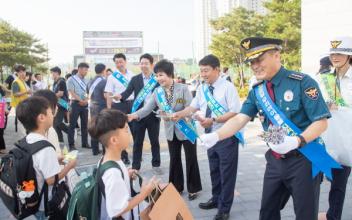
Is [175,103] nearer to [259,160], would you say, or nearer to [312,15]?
[259,160]

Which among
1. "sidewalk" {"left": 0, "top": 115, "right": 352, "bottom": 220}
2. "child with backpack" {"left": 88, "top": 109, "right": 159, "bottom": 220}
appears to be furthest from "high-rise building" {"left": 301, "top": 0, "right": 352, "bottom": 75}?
"child with backpack" {"left": 88, "top": 109, "right": 159, "bottom": 220}

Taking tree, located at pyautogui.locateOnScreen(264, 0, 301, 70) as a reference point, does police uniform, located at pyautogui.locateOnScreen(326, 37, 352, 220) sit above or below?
below

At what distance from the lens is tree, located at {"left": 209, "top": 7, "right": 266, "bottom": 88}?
2933 cm

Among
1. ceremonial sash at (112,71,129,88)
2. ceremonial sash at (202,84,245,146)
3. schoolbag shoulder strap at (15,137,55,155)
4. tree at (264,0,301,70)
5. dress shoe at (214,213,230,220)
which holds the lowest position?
dress shoe at (214,213,230,220)

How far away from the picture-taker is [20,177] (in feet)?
8.21

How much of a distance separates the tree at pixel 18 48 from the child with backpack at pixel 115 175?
27.2 metres

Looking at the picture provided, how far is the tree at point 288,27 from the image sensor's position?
23.0m

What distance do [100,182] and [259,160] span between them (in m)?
4.94

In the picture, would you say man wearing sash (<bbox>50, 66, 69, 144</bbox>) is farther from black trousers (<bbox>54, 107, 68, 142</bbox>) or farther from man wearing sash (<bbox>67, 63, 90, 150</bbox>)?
man wearing sash (<bbox>67, 63, 90, 150</bbox>)

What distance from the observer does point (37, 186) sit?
257cm

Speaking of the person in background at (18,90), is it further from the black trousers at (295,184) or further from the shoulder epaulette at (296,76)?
the shoulder epaulette at (296,76)

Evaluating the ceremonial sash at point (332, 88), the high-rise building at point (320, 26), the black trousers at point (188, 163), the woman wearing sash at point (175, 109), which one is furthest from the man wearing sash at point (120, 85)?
the high-rise building at point (320, 26)

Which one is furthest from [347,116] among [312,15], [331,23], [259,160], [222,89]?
[312,15]

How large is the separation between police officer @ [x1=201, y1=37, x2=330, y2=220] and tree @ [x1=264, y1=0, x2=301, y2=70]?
21.6 meters
